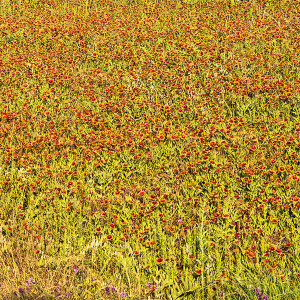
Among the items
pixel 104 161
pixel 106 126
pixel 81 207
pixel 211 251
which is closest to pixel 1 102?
pixel 106 126

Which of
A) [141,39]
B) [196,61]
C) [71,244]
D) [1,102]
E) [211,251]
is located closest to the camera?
[211,251]

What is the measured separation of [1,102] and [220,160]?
4.02 metres

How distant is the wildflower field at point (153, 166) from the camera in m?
3.17

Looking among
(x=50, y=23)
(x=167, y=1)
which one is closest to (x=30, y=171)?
(x=50, y=23)

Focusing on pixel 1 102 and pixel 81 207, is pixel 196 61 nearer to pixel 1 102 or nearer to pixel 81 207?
pixel 1 102

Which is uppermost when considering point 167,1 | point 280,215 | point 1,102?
point 167,1

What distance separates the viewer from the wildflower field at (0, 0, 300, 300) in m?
3.17

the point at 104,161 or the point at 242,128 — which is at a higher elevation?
the point at 242,128

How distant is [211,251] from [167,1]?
413 inches

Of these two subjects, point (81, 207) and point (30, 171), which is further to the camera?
point (30, 171)

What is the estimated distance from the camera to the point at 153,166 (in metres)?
4.75

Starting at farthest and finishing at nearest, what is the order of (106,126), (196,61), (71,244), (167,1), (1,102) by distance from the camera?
(167,1)
(196,61)
(1,102)
(106,126)
(71,244)

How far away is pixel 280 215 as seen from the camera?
3.78 metres

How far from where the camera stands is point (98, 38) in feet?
30.8
